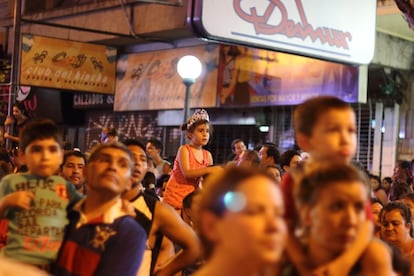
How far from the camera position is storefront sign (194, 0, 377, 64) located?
945cm

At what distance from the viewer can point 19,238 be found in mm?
3961

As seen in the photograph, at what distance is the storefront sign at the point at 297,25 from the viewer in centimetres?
945

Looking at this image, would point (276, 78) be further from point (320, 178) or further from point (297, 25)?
point (320, 178)

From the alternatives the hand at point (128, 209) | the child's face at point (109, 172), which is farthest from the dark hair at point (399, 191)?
the child's face at point (109, 172)

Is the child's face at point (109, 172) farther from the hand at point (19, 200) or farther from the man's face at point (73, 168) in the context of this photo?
the man's face at point (73, 168)

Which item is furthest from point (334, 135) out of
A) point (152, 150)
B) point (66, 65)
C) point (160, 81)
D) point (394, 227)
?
point (160, 81)

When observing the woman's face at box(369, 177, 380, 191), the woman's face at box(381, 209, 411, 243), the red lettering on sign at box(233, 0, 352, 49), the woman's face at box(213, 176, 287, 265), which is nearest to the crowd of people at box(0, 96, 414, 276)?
the woman's face at box(213, 176, 287, 265)

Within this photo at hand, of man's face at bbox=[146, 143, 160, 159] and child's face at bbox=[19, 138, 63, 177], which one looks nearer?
child's face at bbox=[19, 138, 63, 177]

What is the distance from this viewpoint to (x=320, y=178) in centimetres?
313

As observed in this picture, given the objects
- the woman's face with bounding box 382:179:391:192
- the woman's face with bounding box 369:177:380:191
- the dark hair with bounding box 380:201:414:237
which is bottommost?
the woman's face with bounding box 382:179:391:192

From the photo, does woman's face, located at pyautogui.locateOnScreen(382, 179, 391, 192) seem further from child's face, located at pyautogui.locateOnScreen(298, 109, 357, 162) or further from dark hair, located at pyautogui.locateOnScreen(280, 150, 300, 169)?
child's face, located at pyautogui.locateOnScreen(298, 109, 357, 162)

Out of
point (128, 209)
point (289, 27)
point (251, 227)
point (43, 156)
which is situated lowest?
point (128, 209)

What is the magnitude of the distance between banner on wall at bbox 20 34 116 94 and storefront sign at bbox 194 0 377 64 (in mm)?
7918

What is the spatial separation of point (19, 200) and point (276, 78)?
1246 cm
